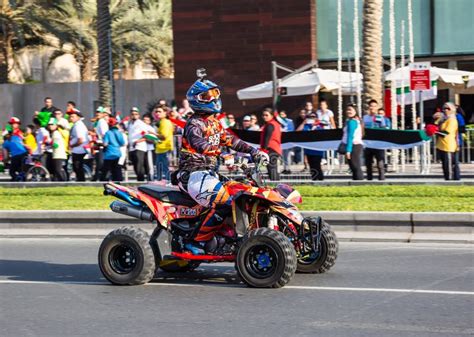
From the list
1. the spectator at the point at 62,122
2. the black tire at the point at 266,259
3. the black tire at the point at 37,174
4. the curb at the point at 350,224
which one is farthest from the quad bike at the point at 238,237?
the spectator at the point at 62,122

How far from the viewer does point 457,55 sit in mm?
30031

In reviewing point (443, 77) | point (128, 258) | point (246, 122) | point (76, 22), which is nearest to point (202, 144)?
point (128, 258)

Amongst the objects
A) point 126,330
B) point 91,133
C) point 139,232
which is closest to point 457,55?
point 91,133

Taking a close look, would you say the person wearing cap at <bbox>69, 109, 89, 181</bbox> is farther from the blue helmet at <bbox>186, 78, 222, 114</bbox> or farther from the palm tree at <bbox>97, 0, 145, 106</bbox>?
the blue helmet at <bbox>186, 78, 222, 114</bbox>

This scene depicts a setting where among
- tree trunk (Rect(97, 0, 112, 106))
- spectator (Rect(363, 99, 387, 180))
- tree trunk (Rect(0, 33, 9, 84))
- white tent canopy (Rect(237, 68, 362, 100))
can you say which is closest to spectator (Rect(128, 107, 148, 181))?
spectator (Rect(363, 99, 387, 180))

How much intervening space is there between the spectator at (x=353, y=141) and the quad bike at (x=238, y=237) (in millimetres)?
9086

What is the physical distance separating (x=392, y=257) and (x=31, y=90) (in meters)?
30.6

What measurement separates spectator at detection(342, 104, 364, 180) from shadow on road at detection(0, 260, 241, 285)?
8430mm

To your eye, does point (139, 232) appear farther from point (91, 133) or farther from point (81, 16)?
point (81, 16)

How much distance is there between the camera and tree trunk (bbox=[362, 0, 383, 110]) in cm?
2422

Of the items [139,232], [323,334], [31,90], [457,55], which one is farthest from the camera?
[31,90]

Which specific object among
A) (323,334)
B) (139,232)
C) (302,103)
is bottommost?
(323,334)

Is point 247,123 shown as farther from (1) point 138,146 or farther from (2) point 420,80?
(2) point 420,80

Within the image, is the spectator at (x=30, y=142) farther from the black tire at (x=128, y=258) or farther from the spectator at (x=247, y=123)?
the black tire at (x=128, y=258)
